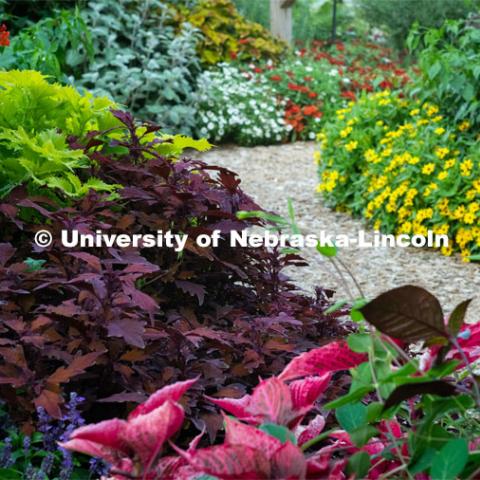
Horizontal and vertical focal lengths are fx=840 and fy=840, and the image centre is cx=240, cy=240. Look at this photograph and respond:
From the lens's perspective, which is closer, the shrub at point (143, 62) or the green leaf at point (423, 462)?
the green leaf at point (423, 462)

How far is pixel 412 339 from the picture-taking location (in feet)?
3.09

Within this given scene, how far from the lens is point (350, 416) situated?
111cm

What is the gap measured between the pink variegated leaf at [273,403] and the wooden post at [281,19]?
1036cm

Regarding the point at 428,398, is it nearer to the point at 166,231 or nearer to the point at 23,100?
the point at 166,231

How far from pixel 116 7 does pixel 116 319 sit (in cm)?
709

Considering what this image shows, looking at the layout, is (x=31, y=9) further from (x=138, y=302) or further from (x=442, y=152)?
(x=138, y=302)

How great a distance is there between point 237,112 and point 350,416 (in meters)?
7.54

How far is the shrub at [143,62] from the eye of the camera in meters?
7.77

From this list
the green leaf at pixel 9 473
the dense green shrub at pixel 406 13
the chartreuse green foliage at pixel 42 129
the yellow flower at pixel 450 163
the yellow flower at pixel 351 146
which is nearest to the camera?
the green leaf at pixel 9 473

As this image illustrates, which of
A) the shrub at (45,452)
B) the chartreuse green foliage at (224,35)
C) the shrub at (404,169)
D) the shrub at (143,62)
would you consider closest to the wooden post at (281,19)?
the chartreuse green foliage at (224,35)

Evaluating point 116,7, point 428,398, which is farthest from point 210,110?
point 428,398

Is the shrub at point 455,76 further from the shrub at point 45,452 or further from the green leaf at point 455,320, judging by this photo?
the green leaf at point 455,320

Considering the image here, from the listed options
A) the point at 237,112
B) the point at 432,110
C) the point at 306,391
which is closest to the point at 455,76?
the point at 432,110

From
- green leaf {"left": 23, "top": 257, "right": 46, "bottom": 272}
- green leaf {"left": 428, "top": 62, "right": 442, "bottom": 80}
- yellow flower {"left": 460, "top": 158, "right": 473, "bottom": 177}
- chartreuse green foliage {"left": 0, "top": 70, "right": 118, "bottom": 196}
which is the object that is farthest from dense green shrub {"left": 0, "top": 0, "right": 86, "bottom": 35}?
green leaf {"left": 23, "top": 257, "right": 46, "bottom": 272}
